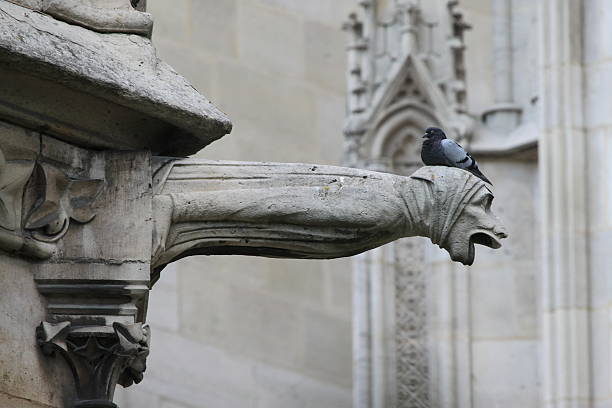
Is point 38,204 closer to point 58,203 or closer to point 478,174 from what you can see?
point 58,203

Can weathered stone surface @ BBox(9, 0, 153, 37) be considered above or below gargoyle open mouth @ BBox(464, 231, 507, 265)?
above

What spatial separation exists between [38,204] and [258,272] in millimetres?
8294

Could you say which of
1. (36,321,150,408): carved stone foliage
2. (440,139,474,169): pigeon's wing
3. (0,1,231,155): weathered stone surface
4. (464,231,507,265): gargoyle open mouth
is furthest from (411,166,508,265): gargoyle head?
(36,321,150,408): carved stone foliage

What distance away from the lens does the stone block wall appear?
46.0 ft

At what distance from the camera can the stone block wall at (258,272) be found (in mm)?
14016

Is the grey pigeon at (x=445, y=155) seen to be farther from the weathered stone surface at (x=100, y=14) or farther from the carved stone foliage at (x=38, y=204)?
the carved stone foliage at (x=38, y=204)

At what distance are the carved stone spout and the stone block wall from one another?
23.8 ft

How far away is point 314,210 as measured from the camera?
6.34 metres

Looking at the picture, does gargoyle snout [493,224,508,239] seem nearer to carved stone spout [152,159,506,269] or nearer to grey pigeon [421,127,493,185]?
carved stone spout [152,159,506,269]

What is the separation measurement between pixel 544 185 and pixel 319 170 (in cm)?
669

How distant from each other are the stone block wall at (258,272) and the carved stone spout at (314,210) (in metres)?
7.24

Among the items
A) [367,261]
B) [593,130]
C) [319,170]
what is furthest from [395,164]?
[319,170]

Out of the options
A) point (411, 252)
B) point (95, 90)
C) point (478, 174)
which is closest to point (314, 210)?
point (478, 174)

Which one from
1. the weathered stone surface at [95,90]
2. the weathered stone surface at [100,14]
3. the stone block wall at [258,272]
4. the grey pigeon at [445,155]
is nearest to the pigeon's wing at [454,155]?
the grey pigeon at [445,155]
